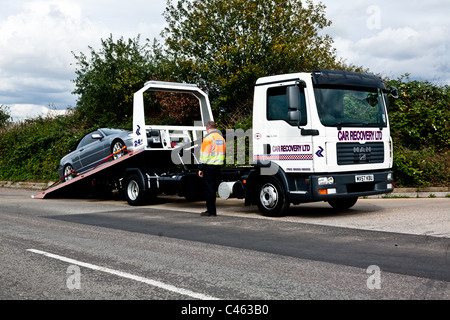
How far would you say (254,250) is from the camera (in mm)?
6773

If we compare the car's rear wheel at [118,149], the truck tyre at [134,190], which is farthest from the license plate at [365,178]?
the car's rear wheel at [118,149]

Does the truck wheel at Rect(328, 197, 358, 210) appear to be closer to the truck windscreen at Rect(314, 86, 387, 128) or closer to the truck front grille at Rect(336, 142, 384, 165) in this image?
the truck front grille at Rect(336, 142, 384, 165)

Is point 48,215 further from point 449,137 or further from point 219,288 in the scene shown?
point 449,137

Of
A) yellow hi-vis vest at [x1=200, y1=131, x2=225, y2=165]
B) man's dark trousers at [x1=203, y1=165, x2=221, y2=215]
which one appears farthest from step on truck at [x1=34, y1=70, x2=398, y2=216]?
yellow hi-vis vest at [x1=200, y1=131, x2=225, y2=165]

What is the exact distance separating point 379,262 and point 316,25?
15759 millimetres

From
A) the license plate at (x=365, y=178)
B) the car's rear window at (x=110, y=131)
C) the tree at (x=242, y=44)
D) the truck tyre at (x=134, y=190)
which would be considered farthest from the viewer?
the tree at (x=242, y=44)

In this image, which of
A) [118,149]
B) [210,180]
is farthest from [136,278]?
[118,149]

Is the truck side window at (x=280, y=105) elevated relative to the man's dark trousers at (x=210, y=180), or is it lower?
elevated

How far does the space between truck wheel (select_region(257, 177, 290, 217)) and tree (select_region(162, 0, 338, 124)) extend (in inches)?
336

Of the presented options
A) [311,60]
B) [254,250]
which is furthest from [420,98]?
[254,250]

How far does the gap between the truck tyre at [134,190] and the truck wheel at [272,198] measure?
11.7 feet

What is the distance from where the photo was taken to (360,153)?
31.8 ft

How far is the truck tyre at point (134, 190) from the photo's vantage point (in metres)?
12.5

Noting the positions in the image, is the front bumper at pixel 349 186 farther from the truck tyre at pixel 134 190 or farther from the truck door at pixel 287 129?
the truck tyre at pixel 134 190
